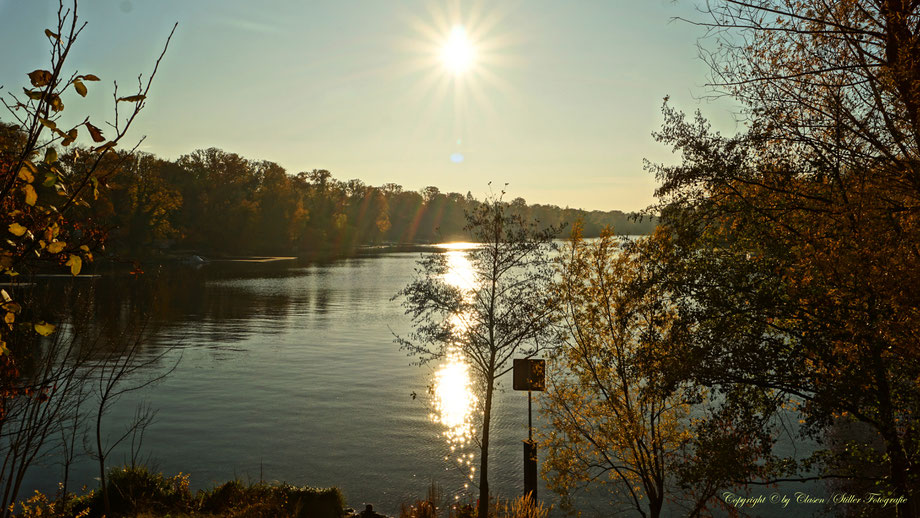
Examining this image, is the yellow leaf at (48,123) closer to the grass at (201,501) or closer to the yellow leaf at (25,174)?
the yellow leaf at (25,174)

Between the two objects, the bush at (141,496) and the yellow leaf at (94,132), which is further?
the bush at (141,496)

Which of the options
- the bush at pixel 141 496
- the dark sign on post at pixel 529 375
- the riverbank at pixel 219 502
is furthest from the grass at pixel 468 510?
the bush at pixel 141 496

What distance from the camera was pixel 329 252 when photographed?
159500 mm

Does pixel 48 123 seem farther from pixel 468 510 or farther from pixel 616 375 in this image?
pixel 616 375

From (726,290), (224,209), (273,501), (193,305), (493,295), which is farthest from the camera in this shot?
(224,209)

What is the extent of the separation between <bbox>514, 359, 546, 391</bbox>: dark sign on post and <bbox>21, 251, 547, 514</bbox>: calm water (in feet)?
16.8

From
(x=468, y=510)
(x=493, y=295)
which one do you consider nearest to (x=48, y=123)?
(x=468, y=510)

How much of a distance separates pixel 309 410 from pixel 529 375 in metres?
15.9

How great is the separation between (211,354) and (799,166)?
126 feet

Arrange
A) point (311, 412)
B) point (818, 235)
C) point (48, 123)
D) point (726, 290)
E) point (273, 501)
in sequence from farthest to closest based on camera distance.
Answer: point (311, 412), point (273, 501), point (726, 290), point (818, 235), point (48, 123)

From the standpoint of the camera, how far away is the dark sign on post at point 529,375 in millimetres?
17656

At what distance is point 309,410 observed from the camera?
29797 mm

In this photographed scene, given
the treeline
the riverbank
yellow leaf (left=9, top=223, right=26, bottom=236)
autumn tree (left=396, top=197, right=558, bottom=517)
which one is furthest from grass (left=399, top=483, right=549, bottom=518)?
the treeline

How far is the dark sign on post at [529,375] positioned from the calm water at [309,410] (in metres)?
5.13
